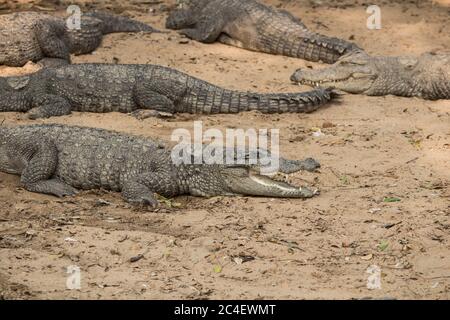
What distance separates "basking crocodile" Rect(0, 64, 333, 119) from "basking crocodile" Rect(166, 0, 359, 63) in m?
2.05

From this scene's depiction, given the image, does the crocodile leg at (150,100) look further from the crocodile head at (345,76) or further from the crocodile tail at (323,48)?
the crocodile tail at (323,48)

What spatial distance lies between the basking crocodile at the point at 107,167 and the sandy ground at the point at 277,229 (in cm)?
12

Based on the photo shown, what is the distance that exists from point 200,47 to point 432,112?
3.31m

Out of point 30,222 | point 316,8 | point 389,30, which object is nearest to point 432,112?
point 389,30

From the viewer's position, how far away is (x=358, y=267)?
661cm

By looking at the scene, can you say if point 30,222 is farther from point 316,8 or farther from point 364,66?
point 316,8

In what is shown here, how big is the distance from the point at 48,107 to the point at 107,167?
2.05m

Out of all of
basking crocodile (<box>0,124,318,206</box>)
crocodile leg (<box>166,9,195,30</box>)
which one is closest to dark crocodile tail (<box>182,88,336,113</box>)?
basking crocodile (<box>0,124,318,206</box>)

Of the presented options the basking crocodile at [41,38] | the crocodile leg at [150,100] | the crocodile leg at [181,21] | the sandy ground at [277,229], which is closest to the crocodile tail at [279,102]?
the sandy ground at [277,229]

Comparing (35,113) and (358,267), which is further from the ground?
(358,267)

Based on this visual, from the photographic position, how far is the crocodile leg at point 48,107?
9.89 m

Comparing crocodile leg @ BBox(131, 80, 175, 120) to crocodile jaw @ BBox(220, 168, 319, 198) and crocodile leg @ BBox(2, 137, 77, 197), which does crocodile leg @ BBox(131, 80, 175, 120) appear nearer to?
crocodile leg @ BBox(2, 137, 77, 197)

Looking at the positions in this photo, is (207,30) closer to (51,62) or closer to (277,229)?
A: (51,62)

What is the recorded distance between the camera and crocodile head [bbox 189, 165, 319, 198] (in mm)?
7836
